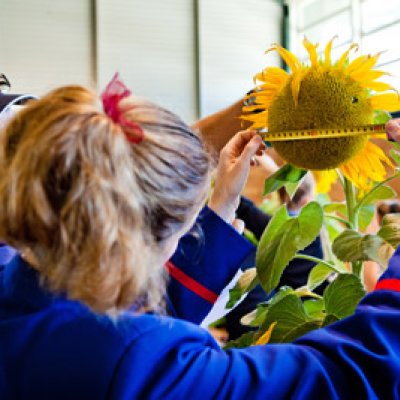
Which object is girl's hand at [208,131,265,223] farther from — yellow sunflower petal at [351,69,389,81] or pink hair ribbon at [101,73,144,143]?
pink hair ribbon at [101,73,144,143]

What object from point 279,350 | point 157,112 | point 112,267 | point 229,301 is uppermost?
point 157,112

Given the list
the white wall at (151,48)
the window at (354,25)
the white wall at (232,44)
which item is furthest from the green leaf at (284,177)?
the white wall at (232,44)

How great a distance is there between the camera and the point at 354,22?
502cm

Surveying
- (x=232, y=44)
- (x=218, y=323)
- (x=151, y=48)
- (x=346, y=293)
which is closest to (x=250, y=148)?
(x=346, y=293)

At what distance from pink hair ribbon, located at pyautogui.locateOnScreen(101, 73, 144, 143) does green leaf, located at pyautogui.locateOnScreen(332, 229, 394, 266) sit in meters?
0.40

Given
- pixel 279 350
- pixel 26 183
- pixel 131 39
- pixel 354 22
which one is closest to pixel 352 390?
pixel 279 350

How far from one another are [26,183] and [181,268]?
1.19 feet

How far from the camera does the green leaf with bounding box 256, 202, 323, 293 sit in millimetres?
823

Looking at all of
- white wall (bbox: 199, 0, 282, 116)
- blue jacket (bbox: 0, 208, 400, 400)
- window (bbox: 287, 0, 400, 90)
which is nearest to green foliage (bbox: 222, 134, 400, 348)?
blue jacket (bbox: 0, 208, 400, 400)

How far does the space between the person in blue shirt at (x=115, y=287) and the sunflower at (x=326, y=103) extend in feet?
0.74

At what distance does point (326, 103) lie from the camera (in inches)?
30.1

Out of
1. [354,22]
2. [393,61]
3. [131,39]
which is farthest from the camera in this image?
[131,39]

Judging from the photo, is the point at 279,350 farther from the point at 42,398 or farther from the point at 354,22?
the point at 354,22

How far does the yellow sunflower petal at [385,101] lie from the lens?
0.81 m
